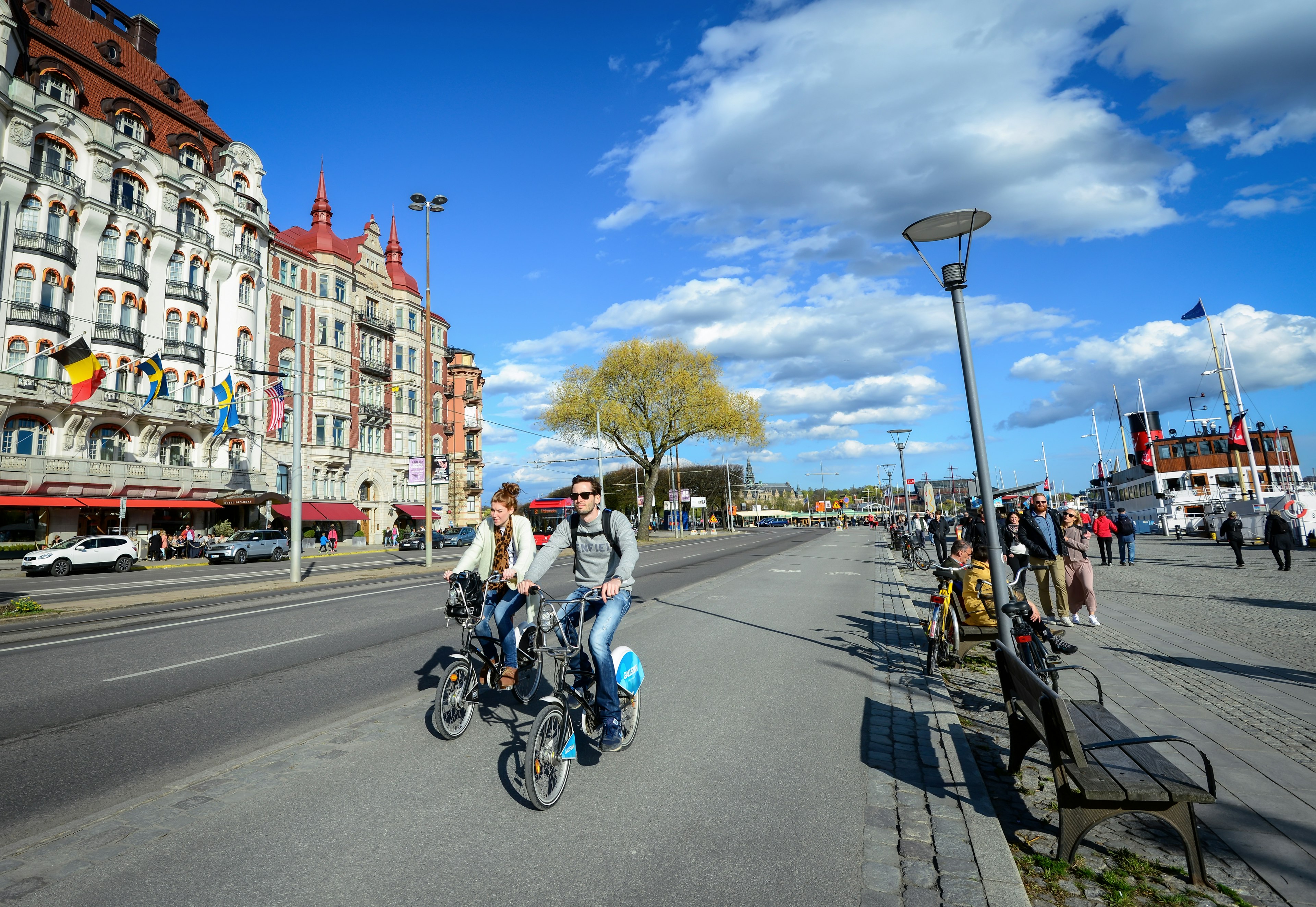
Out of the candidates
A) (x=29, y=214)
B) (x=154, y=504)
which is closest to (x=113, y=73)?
(x=29, y=214)

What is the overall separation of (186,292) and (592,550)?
42.7 metres

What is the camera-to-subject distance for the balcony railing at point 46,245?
3120 centimetres

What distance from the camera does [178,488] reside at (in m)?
37.1

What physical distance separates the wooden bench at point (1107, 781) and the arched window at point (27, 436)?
39.7 meters

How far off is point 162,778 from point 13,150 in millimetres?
38298

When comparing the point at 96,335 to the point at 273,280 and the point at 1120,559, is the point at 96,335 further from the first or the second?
the point at 1120,559

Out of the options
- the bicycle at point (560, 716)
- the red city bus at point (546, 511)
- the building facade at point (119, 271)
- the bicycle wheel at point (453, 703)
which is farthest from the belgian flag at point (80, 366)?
the red city bus at point (546, 511)

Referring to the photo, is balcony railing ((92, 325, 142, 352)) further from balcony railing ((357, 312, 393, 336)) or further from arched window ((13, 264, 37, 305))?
balcony railing ((357, 312, 393, 336))

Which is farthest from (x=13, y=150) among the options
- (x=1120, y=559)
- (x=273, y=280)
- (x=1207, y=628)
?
(x=1120, y=559)

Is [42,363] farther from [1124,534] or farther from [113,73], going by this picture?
[1124,534]

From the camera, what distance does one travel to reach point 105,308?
3491 cm

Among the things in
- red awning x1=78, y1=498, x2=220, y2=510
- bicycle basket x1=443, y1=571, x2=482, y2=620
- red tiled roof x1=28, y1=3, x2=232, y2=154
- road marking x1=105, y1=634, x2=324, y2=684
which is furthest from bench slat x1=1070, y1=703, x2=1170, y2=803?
red tiled roof x1=28, y1=3, x2=232, y2=154

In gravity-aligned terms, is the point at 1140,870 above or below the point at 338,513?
below

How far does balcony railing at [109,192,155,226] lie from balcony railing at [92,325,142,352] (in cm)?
571
